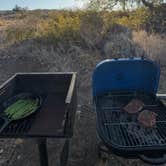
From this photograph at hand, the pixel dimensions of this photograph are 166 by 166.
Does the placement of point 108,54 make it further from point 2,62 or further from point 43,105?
point 43,105

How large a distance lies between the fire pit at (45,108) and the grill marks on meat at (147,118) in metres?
0.67

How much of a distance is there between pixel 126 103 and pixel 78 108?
1.34 m

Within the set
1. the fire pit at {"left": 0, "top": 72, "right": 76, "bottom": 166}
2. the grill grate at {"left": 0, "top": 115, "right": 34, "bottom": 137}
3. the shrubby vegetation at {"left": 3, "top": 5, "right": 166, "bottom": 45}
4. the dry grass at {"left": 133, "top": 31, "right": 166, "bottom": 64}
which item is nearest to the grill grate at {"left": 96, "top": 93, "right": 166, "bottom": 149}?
the fire pit at {"left": 0, "top": 72, "right": 76, "bottom": 166}

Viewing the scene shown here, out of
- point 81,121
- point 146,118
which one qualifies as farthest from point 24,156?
point 146,118

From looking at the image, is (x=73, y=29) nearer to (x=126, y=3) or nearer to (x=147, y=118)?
(x=126, y=3)

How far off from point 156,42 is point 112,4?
8.96 feet

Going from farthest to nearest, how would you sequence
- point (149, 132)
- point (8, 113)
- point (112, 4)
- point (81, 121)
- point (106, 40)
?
1. point (112, 4)
2. point (106, 40)
3. point (81, 121)
4. point (8, 113)
5. point (149, 132)

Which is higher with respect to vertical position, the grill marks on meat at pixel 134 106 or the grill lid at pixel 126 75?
the grill lid at pixel 126 75

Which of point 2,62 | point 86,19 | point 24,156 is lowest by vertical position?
point 24,156

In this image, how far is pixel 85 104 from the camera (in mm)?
4414

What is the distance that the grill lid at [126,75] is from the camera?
10.2 feet

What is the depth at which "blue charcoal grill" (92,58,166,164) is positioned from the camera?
2.28 meters

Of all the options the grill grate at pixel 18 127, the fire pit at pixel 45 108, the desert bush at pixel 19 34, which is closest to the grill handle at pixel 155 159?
the fire pit at pixel 45 108

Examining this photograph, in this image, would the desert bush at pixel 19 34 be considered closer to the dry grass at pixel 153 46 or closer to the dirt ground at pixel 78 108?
the dirt ground at pixel 78 108
